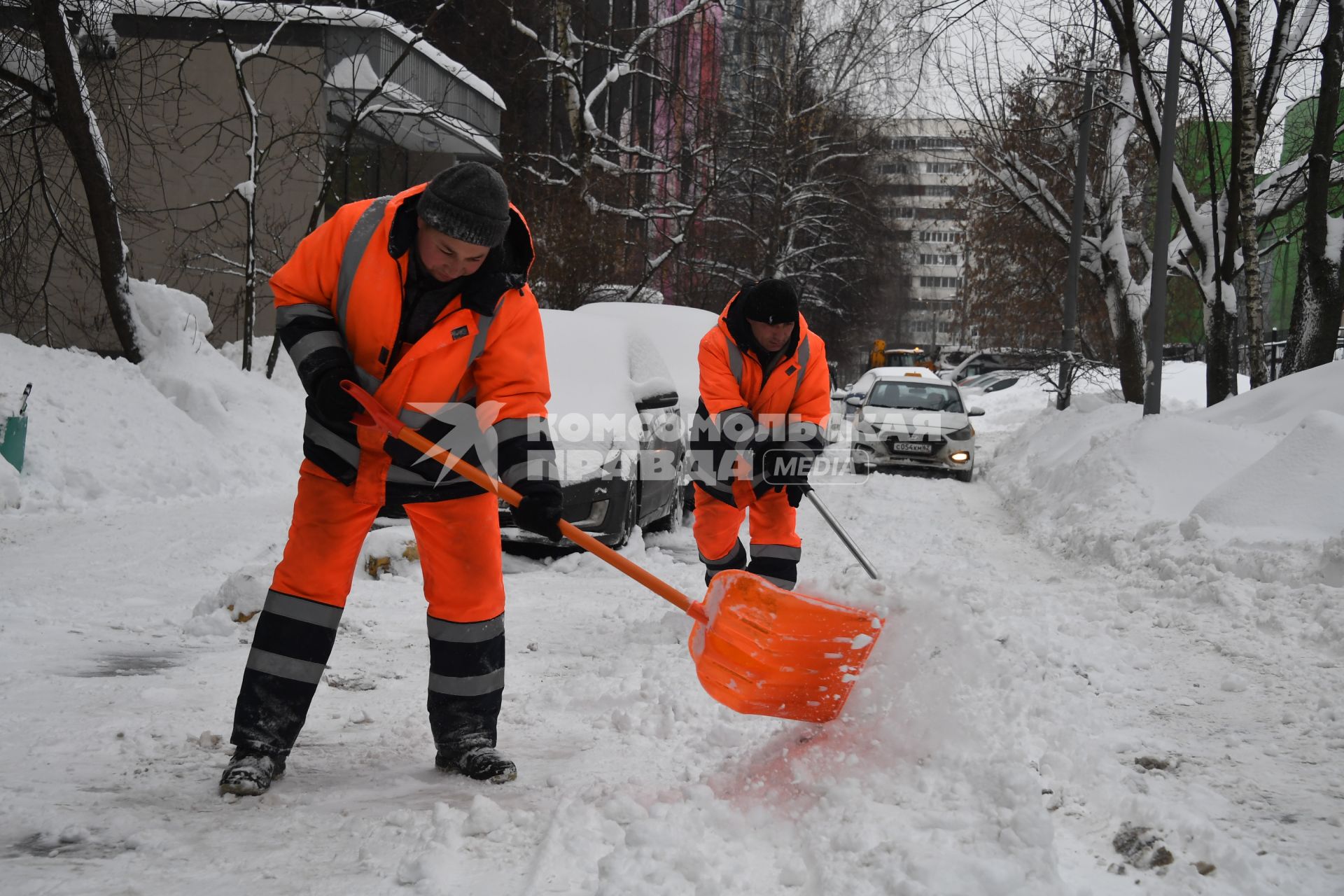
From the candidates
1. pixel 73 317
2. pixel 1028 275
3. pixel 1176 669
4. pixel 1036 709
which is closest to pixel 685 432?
pixel 1176 669

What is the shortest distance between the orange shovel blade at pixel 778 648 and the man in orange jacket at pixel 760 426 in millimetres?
1513

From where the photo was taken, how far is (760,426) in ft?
16.7

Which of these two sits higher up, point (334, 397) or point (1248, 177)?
point (1248, 177)

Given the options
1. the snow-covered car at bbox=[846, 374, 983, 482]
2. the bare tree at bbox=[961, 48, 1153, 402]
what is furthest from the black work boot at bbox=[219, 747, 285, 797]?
the bare tree at bbox=[961, 48, 1153, 402]

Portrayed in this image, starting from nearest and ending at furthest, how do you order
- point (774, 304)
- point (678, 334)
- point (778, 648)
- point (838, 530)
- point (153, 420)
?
point (778, 648) < point (774, 304) < point (838, 530) < point (153, 420) < point (678, 334)

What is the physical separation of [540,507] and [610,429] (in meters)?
4.37

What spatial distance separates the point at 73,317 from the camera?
52.7 ft

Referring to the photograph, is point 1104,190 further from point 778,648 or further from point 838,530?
point 778,648

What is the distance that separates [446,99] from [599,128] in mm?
2529

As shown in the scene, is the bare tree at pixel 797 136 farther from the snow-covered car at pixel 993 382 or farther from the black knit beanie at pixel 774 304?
the black knit beanie at pixel 774 304

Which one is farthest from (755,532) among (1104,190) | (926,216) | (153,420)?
(926,216)

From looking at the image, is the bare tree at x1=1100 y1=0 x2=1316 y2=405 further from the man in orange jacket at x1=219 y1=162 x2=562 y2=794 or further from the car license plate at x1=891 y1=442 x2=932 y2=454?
the man in orange jacket at x1=219 y1=162 x2=562 y2=794

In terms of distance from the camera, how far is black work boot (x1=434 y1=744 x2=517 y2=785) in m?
3.23

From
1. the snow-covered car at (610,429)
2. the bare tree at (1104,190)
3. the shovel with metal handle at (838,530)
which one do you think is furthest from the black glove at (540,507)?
the bare tree at (1104,190)
